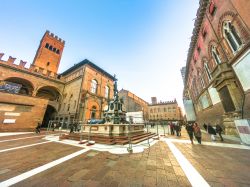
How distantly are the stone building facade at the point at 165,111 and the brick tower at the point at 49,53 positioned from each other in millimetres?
50715

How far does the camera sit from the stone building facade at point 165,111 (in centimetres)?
5523

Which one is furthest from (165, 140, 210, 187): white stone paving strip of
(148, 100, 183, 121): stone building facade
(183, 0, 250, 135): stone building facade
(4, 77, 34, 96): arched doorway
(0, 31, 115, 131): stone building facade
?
(148, 100, 183, 121): stone building facade

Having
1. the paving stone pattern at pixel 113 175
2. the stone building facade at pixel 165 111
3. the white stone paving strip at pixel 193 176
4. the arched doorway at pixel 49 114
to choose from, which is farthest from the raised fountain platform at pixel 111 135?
the stone building facade at pixel 165 111

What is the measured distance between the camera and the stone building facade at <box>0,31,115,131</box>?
16.0 m

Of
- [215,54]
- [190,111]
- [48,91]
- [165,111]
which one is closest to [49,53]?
[48,91]

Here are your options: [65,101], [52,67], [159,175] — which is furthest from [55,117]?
[159,175]

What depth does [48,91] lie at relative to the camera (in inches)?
1025

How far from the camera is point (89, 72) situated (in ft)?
74.2

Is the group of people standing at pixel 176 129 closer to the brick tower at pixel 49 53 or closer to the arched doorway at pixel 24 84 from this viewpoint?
the arched doorway at pixel 24 84

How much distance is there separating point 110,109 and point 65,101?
1666cm

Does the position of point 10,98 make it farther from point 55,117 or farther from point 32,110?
point 55,117

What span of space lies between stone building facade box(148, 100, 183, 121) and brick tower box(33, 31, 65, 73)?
166 ft

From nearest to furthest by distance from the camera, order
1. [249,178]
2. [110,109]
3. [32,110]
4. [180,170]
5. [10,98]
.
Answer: [249,178] < [180,170] < [110,109] < [10,98] < [32,110]

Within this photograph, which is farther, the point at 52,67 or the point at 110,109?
the point at 52,67
